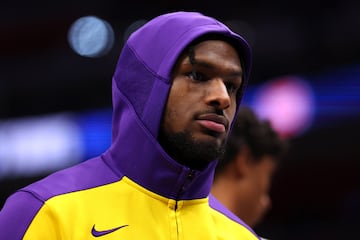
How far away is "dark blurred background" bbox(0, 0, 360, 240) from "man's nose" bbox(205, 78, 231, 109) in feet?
22.9

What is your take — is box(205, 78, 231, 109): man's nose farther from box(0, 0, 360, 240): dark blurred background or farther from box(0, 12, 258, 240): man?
box(0, 0, 360, 240): dark blurred background

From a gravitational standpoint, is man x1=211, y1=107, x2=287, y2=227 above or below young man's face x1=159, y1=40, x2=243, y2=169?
→ below

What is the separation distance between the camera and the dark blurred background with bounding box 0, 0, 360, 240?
9.34 m

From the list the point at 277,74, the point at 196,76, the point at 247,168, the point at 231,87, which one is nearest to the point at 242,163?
the point at 247,168

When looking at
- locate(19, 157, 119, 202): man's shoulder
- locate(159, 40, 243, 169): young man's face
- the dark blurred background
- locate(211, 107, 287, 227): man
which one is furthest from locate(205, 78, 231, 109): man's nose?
the dark blurred background

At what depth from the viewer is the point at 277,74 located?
970 cm

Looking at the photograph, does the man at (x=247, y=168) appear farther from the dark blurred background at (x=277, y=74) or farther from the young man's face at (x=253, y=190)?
the dark blurred background at (x=277, y=74)

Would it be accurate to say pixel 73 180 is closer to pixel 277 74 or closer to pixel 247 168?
pixel 247 168

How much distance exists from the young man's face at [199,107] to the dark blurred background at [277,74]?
696cm

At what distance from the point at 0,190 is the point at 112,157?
885 centimetres

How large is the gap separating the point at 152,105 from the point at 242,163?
1.23 meters

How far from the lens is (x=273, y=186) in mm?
11305

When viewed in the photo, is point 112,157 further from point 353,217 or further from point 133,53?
point 353,217

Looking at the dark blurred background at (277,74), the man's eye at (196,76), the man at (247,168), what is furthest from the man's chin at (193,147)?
the dark blurred background at (277,74)
